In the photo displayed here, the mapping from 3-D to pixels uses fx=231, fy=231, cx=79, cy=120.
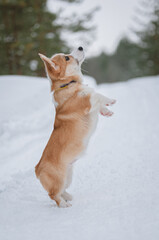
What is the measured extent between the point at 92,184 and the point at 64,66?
5.66 feet

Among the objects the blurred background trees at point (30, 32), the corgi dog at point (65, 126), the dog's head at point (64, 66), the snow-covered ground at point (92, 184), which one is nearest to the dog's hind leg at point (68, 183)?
the corgi dog at point (65, 126)

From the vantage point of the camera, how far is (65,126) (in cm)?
292

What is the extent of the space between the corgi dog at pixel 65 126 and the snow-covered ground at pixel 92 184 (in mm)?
372

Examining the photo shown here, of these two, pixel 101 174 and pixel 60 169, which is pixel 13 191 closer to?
pixel 60 169

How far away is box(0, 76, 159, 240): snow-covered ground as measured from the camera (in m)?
2.29

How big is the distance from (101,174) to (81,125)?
1.10m

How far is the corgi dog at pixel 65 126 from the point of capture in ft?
9.22

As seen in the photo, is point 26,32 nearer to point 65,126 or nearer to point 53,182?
point 65,126

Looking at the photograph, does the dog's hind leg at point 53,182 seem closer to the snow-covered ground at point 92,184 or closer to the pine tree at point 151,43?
the snow-covered ground at point 92,184

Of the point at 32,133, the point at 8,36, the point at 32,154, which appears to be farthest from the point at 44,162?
the point at 8,36

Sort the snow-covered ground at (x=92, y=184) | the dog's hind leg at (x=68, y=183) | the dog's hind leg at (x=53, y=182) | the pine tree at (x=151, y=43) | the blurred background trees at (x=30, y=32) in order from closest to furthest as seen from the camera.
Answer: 1. the snow-covered ground at (x=92, y=184)
2. the dog's hind leg at (x=53, y=182)
3. the dog's hind leg at (x=68, y=183)
4. the blurred background trees at (x=30, y=32)
5. the pine tree at (x=151, y=43)

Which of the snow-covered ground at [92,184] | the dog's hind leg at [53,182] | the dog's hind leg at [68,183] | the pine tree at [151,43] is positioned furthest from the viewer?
the pine tree at [151,43]

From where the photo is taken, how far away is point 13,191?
3.45 metres

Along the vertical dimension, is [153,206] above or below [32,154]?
above
